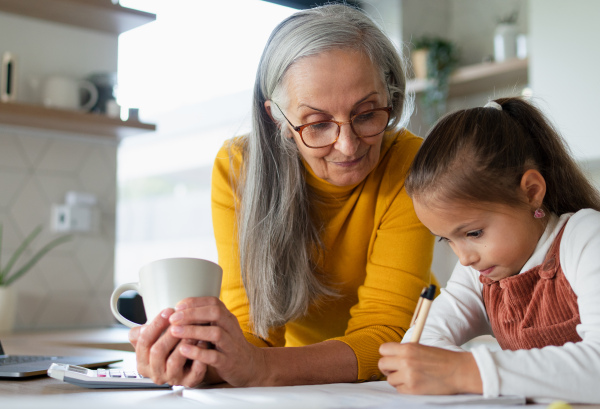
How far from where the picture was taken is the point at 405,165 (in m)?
1.24

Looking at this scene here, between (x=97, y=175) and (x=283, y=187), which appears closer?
(x=283, y=187)

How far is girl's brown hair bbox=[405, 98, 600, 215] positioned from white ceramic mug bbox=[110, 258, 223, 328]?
36 centimetres

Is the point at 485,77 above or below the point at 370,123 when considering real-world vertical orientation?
above

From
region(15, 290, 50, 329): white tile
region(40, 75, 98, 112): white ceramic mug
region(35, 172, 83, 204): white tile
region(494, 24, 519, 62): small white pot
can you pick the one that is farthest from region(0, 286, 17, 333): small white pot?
region(494, 24, 519, 62): small white pot

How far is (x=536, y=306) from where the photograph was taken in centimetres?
95

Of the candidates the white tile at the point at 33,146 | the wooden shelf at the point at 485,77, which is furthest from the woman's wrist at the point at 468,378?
the wooden shelf at the point at 485,77

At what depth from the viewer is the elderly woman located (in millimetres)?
1077

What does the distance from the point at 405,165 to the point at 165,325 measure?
590 mm

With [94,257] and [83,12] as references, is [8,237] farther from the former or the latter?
[83,12]

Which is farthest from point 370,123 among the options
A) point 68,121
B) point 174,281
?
point 68,121

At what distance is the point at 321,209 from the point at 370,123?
0.24 m

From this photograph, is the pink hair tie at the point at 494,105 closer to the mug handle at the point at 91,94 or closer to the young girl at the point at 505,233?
the young girl at the point at 505,233

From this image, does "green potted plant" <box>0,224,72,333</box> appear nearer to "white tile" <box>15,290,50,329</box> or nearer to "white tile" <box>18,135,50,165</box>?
"white tile" <box>15,290,50,329</box>

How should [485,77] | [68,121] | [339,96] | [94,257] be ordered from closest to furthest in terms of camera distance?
1. [339,96]
2. [68,121]
3. [94,257]
4. [485,77]
